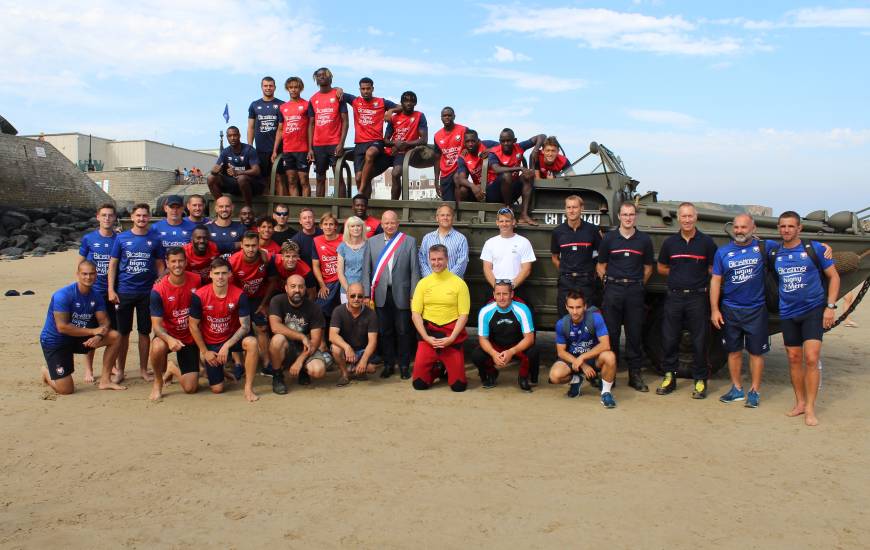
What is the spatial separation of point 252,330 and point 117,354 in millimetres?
1177

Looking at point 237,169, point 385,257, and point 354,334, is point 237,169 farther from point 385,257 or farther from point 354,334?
point 354,334

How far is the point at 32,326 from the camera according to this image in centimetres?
952

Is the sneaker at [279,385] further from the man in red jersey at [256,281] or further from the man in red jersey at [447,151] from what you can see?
the man in red jersey at [447,151]

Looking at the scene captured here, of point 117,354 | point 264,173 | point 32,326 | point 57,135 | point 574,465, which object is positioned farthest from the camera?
point 57,135

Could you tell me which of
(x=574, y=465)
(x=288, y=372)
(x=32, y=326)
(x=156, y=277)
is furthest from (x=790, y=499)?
(x=32, y=326)

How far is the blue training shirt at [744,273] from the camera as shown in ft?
18.9

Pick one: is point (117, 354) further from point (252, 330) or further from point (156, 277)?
point (252, 330)

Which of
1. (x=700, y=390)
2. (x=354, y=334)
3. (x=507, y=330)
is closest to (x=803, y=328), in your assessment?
(x=700, y=390)

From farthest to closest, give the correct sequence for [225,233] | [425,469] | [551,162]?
[551,162] < [225,233] < [425,469]

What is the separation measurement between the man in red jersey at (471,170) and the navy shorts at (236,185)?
211 centimetres

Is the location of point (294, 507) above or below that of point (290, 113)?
below

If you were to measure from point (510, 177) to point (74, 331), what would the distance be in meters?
4.23

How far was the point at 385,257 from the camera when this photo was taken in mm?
6688

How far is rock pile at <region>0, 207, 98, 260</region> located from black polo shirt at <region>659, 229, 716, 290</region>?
18.3 metres
